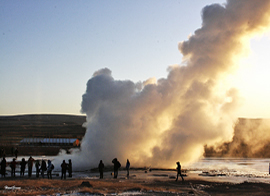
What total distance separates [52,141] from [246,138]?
212 feet

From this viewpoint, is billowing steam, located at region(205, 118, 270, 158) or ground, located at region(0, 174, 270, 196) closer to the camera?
ground, located at region(0, 174, 270, 196)

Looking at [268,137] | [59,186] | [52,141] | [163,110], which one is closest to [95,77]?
[163,110]

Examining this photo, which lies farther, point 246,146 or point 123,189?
point 246,146

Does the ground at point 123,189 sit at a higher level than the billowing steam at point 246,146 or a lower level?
lower

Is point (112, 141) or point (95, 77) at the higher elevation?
point (95, 77)

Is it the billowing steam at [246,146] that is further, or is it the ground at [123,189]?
the billowing steam at [246,146]

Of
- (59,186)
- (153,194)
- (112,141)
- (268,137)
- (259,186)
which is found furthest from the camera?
(268,137)

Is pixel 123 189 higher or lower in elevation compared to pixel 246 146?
lower

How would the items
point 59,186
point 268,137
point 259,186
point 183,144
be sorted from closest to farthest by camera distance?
point 59,186
point 259,186
point 183,144
point 268,137

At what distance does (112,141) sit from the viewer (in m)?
55.0

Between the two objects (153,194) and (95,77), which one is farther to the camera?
(95,77)

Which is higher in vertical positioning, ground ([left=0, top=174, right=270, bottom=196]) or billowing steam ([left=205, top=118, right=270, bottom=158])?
billowing steam ([left=205, top=118, right=270, bottom=158])

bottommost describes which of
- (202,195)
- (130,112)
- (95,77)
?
(202,195)

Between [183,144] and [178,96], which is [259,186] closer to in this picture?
[183,144]
